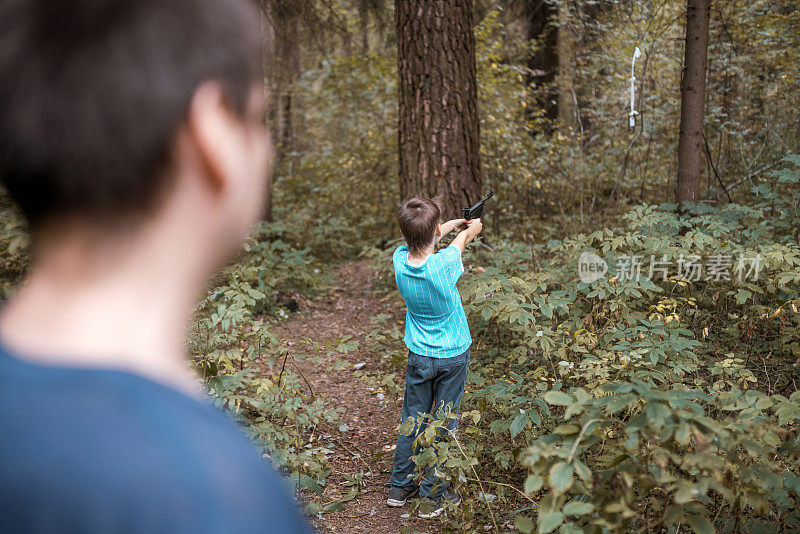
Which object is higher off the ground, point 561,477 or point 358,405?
point 561,477

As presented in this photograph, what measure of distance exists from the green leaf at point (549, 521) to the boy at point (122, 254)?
1009mm

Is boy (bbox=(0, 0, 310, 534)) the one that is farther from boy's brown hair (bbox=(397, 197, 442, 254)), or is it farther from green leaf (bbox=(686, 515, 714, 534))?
boy's brown hair (bbox=(397, 197, 442, 254))

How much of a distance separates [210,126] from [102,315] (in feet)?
0.80

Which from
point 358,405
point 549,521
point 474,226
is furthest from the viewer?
point 358,405

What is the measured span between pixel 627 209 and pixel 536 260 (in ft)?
7.94

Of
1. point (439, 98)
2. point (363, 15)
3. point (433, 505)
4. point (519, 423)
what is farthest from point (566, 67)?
point (433, 505)

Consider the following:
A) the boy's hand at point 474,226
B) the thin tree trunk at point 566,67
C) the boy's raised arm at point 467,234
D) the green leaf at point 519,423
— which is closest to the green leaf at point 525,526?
the green leaf at point 519,423

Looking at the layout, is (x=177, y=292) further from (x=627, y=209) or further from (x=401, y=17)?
(x=627, y=209)

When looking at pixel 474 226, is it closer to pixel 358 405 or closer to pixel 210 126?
pixel 358 405

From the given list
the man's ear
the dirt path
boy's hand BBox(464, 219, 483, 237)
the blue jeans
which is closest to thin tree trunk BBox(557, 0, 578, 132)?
the dirt path

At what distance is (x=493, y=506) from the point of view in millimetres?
3477

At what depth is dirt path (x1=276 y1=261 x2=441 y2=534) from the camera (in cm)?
363

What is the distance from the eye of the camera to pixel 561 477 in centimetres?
148

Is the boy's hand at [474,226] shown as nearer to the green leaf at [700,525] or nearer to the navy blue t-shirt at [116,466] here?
the green leaf at [700,525]
